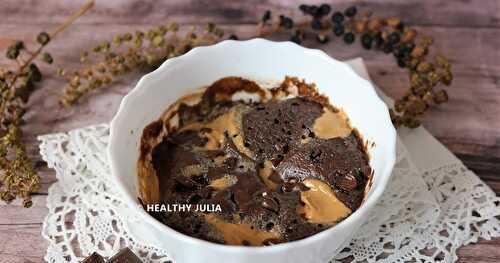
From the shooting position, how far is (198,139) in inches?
62.9

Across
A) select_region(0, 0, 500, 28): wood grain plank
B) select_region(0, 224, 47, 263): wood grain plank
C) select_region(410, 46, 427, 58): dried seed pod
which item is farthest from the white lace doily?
select_region(0, 0, 500, 28): wood grain plank

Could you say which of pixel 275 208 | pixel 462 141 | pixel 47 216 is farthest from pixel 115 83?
pixel 462 141

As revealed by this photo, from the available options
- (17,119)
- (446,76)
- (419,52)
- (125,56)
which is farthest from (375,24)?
(17,119)

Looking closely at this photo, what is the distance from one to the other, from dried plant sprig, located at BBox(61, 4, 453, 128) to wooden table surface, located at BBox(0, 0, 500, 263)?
0.05 meters

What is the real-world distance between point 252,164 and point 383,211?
0.36 meters

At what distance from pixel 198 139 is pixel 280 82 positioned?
0.93 ft

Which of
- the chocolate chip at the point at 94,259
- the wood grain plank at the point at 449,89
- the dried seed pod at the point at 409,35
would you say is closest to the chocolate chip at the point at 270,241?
the chocolate chip at the point at 94,259

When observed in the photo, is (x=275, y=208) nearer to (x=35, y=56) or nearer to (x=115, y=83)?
(x=115, y=83)

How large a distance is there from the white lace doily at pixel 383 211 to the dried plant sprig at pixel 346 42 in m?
0.13

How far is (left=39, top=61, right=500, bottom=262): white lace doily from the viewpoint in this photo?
59.4 inches

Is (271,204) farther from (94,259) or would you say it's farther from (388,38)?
(388,38)

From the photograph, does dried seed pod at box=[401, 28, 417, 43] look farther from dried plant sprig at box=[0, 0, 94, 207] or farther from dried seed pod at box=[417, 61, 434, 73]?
dried plant sprig at box=[0, 0, 94, 207]

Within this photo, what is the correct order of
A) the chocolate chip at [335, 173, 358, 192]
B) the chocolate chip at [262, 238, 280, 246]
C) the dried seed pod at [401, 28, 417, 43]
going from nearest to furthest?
the chocolate chip at [262, 238, 280, 246]
the chocolate chip at [335, 173, 358, 192]
the dried seed pod at [401, 28, 417, 43]

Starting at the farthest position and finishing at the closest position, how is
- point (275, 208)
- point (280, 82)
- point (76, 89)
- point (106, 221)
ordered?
1. point (76, 89)
2. point (280, 82)
3. point (106, 221)
4. point (275, 208)
